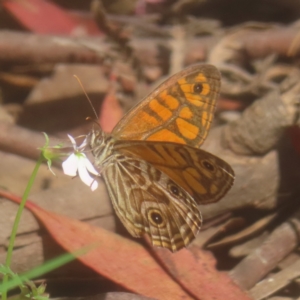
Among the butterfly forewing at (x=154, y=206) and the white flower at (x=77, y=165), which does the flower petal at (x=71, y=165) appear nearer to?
the white flower at (x=77, y=165)

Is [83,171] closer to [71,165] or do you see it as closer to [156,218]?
[71,165]

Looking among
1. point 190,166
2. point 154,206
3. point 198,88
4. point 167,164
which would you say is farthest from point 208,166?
point 198,88

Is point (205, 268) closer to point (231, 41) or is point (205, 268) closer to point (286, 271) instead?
point (286, 271)

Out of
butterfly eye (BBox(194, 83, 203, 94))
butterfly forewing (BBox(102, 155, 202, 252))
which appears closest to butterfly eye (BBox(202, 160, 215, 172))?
butterfly forewing (BBox(102, 155, 202, 252))

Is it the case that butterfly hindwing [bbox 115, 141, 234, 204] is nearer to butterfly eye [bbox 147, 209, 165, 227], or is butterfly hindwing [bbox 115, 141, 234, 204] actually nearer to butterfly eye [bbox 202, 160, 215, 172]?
butterfly eye [bbox 202, 160, 215, 172]

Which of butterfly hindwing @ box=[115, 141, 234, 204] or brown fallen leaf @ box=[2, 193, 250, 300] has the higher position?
butterfly hindwing @ box=[115, 141, 234, 204]

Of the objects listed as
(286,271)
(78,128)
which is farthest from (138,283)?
(78,128)
